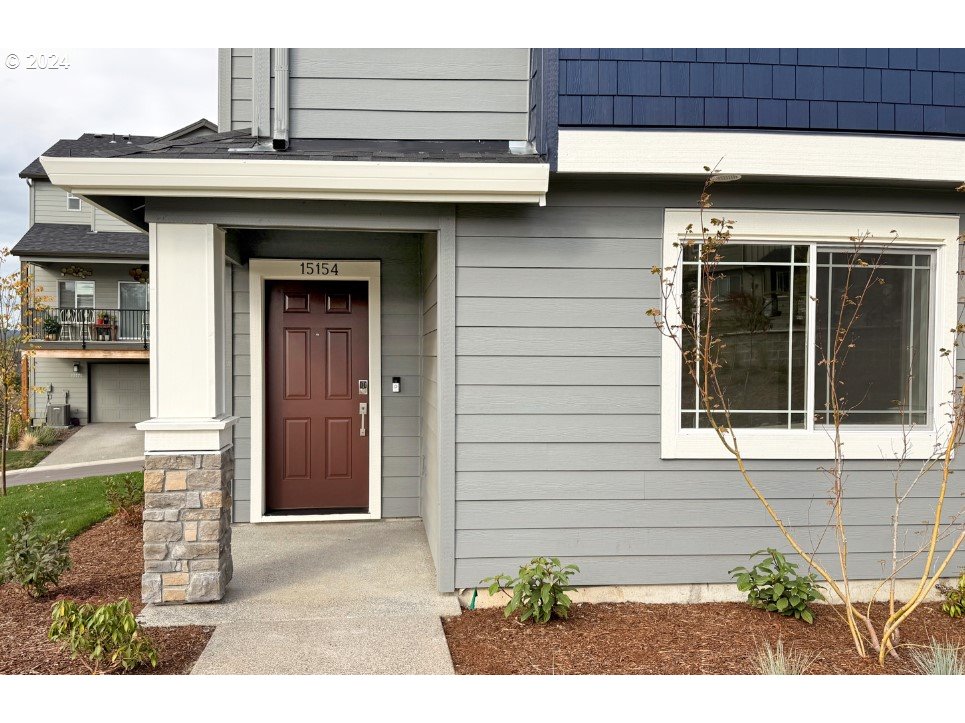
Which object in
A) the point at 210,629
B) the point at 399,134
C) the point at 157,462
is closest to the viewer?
the point at 210,629

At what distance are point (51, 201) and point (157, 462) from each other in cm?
1470

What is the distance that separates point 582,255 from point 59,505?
6.09 meters

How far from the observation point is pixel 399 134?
4547 millimetres

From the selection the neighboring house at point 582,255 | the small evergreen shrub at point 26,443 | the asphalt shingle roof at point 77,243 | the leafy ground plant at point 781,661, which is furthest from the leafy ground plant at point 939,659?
the asphalt shingle roof at point 77,243

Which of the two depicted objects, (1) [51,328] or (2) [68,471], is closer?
(2) [68,471]

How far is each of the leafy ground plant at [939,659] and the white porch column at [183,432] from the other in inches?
138

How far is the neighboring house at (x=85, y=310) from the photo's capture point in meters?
14.8

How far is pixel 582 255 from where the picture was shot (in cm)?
423

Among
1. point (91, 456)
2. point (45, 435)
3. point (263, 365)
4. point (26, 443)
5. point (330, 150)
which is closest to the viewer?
point (330, 150)

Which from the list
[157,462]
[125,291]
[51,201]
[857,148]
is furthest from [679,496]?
[51,201]

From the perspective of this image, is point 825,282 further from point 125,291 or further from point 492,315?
point 125,291

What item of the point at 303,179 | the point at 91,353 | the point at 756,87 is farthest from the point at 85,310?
the point at 756,87

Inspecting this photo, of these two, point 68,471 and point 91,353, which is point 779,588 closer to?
point 68,471
